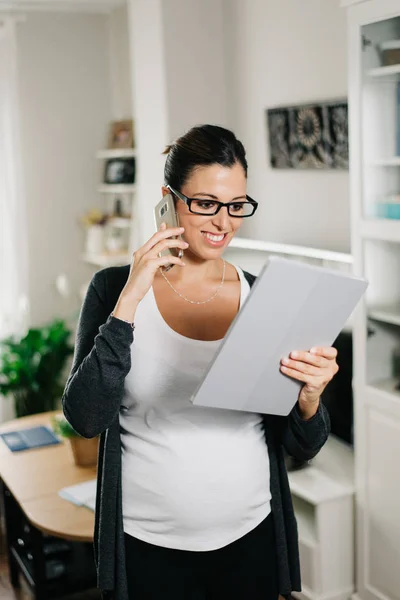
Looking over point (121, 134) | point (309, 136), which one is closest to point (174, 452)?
point (309, 136)

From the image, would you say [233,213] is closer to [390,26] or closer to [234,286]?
[234,286]

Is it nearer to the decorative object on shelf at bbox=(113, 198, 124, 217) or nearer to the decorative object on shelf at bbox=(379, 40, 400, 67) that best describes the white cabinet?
the decorative object on shelf at bbox=(379, 40, 400, 67)

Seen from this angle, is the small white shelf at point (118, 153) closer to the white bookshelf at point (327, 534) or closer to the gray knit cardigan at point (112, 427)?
the white bookshelf at point (327, 534)

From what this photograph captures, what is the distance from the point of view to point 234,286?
1512 mm

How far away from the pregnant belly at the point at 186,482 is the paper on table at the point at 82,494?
4.02ft

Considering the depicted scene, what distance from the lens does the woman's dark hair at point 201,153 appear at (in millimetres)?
1368

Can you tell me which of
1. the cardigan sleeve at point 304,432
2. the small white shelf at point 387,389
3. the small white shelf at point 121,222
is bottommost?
the small white shelf at point 387,389

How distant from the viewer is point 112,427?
1437 millimetres

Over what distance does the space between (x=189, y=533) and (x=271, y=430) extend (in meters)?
0.24

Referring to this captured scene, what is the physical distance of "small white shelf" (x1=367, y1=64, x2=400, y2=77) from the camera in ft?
7.78

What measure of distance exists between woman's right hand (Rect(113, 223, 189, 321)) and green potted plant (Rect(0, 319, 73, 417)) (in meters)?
3.03

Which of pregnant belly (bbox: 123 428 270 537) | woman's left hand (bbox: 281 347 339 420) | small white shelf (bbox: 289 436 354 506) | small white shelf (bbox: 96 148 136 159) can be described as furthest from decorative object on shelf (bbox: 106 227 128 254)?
woman's left hand (bbox: 281 347 339 420)

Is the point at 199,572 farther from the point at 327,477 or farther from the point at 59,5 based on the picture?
the point at 59,5

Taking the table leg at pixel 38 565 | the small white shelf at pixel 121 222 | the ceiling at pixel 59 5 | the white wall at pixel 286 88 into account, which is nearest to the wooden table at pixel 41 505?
the table leg at pixel 38 565
